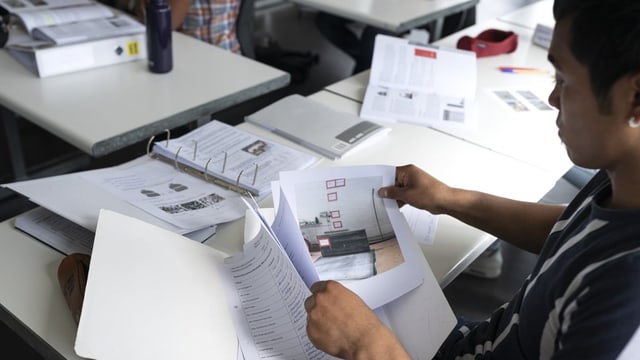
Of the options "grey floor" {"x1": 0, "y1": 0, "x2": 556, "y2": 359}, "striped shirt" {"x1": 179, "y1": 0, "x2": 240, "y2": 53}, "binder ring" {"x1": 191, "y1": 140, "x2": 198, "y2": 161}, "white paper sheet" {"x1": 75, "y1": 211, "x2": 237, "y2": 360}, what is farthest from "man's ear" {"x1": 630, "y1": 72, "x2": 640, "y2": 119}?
"striped shirt" {"x1": 179, "y1": 0, "x2": 240, "y2": 53}

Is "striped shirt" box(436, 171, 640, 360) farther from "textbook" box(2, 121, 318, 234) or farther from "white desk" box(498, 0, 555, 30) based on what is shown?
"white desk" box(498, 0, 555, 30)

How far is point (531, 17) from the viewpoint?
8.69 ft

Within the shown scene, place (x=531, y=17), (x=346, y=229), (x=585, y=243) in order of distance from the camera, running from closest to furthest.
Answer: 1. (x=585, y=243)
2. (x=346, y=229)
3. (x=531, y=17)

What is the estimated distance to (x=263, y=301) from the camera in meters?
0.98

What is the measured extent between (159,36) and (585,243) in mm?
1320

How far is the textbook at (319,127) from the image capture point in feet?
4.96

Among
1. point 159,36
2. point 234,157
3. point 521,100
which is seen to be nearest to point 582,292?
point 234,157

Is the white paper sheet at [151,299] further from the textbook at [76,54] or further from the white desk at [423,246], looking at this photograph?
the textbook at [76,54]

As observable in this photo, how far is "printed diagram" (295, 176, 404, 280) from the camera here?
106 centimetres

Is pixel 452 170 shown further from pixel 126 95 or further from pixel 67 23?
pixel 67 23

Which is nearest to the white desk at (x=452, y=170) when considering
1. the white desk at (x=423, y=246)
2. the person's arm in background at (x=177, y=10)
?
the white desk at (x=423, y=246)

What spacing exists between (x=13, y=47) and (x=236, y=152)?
0.86 meters

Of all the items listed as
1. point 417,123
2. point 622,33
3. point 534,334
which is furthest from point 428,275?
point 417,123

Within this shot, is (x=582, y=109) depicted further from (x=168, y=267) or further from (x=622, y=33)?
(x=168, y=267)
